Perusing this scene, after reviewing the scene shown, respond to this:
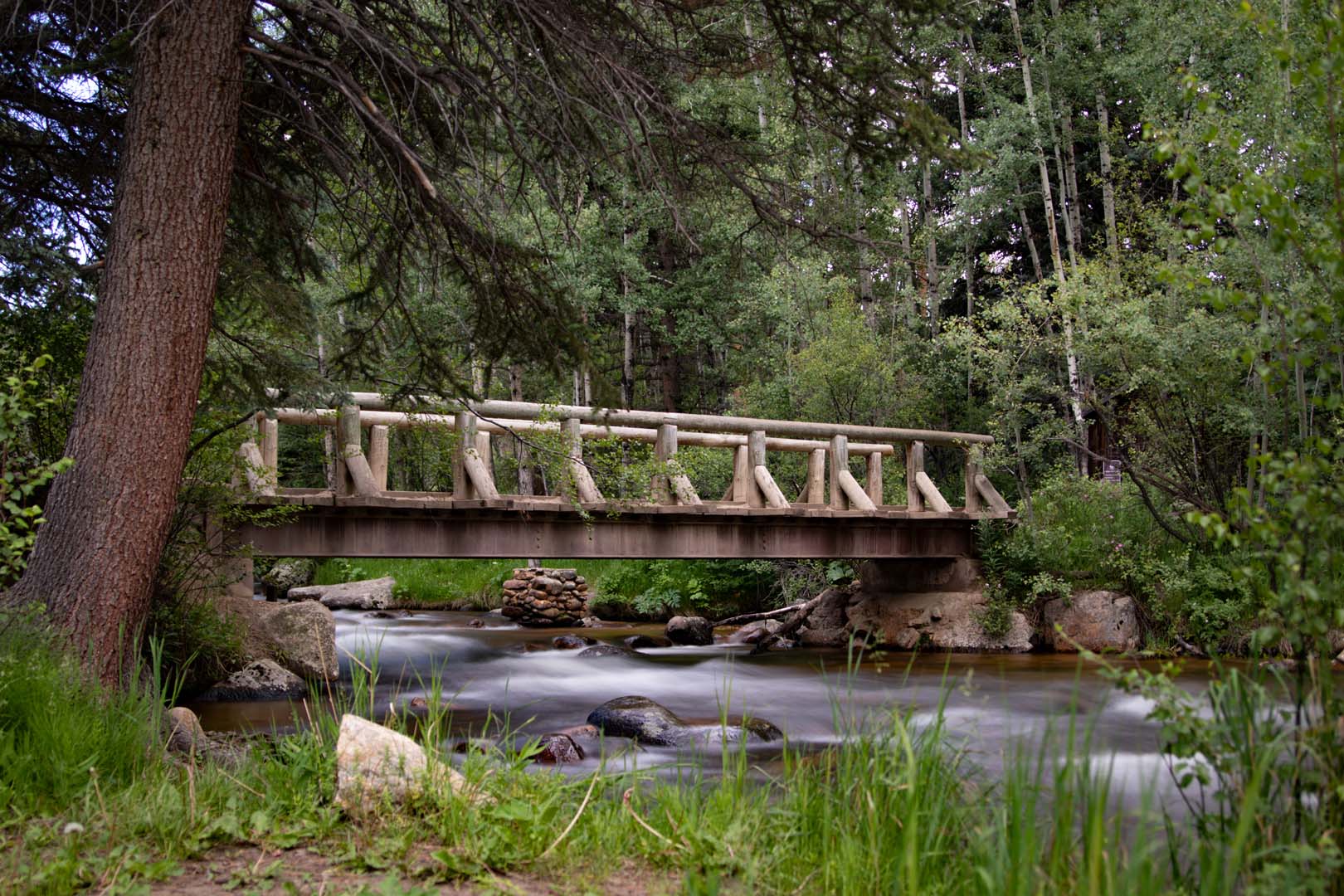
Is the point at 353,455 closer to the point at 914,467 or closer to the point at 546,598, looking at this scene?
the point at 914,467

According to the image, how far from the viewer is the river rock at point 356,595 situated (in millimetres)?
20547

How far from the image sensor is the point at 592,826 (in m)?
3.42

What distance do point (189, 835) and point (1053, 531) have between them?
12.3m

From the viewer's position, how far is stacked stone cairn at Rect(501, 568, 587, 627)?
A: 18.1 m

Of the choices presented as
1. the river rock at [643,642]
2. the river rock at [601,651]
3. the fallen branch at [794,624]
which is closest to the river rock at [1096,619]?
the fallen branch at [794,624]

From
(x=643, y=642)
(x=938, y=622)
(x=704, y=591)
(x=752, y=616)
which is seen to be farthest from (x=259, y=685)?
(x=704, y=591)

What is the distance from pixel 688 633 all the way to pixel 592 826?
11872mm

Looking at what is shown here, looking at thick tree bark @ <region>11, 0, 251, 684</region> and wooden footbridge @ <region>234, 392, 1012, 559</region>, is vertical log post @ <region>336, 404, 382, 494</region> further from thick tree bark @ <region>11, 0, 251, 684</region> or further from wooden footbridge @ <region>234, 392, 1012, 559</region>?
thick tree bark @ <region>11, 0, 251, 684</region>

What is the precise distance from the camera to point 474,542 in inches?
414

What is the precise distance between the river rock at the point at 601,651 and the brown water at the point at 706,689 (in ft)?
0.47

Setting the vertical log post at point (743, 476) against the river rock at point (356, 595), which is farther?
the river rock at point (356, 595)

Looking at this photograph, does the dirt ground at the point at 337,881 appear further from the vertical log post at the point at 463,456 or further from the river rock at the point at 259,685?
the vertical log post at the point at 463,456

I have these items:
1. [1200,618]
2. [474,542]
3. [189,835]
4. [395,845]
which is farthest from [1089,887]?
[1200,618]

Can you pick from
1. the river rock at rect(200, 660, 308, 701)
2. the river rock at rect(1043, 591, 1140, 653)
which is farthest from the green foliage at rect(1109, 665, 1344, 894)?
the river rock at rect(1043, 591, 1140, 653)
